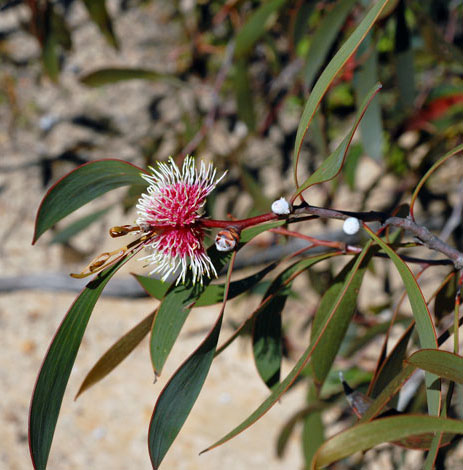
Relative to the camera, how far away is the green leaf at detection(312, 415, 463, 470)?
1.38 ft

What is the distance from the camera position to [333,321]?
0.62 m

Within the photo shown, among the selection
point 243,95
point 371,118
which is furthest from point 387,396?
point 243,95

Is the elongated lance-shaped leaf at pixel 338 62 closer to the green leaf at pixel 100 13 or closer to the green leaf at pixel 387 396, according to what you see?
the green leaf at pixel 387 396

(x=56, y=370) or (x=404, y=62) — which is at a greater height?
(x=404, y=62)

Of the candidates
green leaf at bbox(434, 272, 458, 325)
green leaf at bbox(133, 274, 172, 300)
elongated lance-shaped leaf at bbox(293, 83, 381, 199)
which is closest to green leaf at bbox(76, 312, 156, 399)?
green leaf at bbox(133, 274, 172, 300)

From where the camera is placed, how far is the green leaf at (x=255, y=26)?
1079 mm

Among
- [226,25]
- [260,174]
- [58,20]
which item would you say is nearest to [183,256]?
[58,20]

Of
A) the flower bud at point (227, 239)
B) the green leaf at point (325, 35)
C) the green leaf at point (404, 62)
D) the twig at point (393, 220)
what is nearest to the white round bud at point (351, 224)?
the twig at point (393, 220)

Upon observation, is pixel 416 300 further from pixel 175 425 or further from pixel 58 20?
pixel 58 20

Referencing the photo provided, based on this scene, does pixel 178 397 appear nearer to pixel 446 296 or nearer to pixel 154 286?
pixel 154 286

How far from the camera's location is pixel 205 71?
71.0 inches

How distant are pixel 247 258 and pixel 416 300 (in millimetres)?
1018

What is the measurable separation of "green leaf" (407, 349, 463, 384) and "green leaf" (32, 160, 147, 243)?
1.15 feet

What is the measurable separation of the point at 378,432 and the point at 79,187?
38 cm
